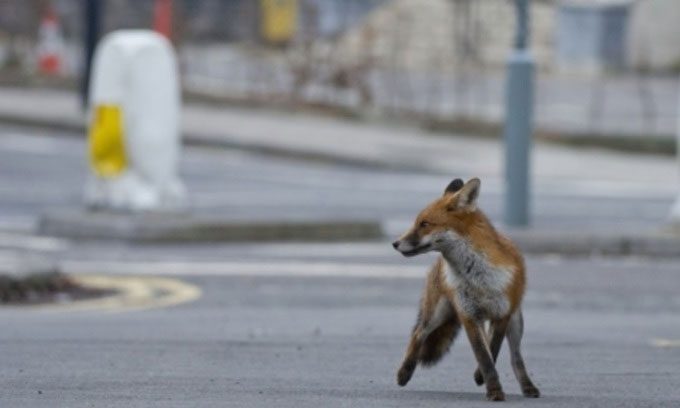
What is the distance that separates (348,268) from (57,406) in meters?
8.25

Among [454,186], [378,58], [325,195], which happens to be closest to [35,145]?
[325,195]

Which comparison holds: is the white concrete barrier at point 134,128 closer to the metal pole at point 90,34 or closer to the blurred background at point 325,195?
the blurred background at point 325,195

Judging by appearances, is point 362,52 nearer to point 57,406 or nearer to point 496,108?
point 496,108

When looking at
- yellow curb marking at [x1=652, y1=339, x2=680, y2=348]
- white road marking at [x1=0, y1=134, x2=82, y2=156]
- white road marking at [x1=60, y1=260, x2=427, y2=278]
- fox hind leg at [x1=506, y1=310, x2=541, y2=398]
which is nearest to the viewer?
fox hind leg at [x1=506, y1=310, x2=541, y2=398]

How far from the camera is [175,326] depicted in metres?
11.5

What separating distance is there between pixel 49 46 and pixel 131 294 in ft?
76.6

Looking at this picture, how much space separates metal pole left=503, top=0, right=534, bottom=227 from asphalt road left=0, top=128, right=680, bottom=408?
1.25m

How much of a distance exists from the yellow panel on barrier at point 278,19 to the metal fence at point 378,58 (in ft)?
0.11

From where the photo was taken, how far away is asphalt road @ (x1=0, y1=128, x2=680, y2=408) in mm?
8242

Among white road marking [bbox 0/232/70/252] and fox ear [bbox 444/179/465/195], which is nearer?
fox ear [bbox 444/179/465/195]

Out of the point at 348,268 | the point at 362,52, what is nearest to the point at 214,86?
the point at 362,52

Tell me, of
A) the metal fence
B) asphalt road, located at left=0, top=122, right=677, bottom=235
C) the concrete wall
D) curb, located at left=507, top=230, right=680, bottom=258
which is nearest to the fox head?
curb, located at left=507, top=230, right=680, bottom=258

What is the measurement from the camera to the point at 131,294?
1389 cm

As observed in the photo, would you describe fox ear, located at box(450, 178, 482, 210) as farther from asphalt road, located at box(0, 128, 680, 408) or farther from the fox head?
asphalt road, located at box(0, 128, 680, 408)
